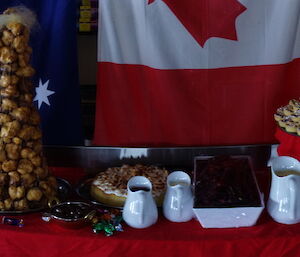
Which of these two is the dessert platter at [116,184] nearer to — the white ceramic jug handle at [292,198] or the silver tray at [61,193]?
the silver tray at [61,193]

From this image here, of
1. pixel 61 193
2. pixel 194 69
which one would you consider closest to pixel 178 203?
pixel 61 193

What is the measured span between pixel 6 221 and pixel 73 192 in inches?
11.6

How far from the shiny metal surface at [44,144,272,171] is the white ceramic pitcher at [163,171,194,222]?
0.45 meters

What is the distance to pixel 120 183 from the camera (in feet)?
5.53

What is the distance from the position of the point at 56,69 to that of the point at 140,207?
43.3 inches

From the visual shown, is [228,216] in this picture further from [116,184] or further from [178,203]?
[116,184]

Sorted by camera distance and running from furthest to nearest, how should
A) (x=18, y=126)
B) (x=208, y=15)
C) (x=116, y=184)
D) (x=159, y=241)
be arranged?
1. (x=208, y=15)
2. (x=116, y=184)
3. (x=18, y=126)
4. (x=159, y=241)

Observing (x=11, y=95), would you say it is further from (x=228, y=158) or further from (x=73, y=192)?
(x=228, y=158)

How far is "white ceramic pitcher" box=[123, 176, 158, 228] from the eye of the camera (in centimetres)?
145

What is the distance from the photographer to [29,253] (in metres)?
1.50

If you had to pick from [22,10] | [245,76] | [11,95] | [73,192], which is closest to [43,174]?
[73,192]

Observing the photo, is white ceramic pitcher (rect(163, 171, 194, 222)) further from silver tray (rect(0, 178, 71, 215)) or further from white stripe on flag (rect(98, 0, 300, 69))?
white stripe on flag (rect(98, 0, 300, 69))

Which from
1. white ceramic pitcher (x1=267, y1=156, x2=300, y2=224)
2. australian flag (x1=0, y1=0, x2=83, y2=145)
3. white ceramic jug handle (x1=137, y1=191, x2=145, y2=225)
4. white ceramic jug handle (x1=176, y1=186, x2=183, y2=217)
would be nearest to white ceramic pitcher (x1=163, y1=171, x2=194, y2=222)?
white ceramic jug handle (x1=176, y1=186, x2=183, y2=217)

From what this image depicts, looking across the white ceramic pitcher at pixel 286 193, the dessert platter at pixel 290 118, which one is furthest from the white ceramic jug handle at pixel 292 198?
the dessert platter at pixel 290 118
